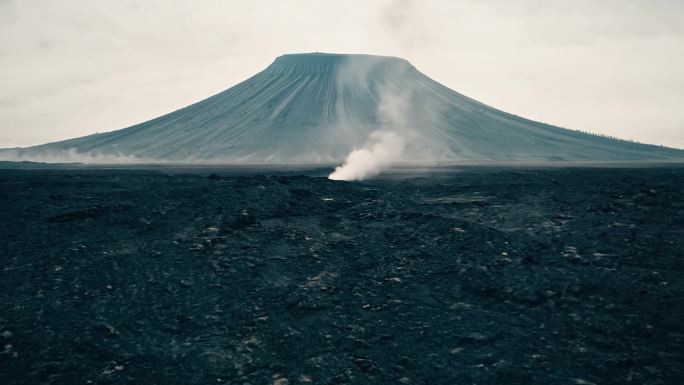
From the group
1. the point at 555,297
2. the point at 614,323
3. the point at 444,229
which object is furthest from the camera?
the point at 444,229

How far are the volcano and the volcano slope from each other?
85920 millimetres

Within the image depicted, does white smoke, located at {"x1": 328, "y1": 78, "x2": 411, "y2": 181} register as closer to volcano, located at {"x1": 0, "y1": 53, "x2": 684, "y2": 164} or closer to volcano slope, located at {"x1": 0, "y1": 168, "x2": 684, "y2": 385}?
volcano, located at {"x1": 0, "y1": 53, "x2": 684, "y2": 164}

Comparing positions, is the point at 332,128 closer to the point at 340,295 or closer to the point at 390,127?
the point at 390,127

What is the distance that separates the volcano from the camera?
109125 mm

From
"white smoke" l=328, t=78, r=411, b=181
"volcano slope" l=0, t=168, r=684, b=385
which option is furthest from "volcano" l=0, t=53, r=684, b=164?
"volcano slope" l=0, t=168, r=684, b=385

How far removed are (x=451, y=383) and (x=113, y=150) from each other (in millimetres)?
121356

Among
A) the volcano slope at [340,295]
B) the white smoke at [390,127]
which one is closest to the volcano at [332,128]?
the white smoke at [390,127]

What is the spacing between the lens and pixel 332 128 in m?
119

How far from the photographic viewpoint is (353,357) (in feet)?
23.9

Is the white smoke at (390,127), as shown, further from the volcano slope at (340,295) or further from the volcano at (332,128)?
the volcano slope at (340,295)

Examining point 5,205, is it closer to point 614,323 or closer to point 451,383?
point 451,383

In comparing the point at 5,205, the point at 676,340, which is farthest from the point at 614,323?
the point at 5,205

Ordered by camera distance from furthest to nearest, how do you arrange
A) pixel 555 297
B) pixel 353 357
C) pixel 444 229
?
pixel 444 229 < pixel 555 297 < pixel 353 357

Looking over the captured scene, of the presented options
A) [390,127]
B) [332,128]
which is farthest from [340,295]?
[390,127]
